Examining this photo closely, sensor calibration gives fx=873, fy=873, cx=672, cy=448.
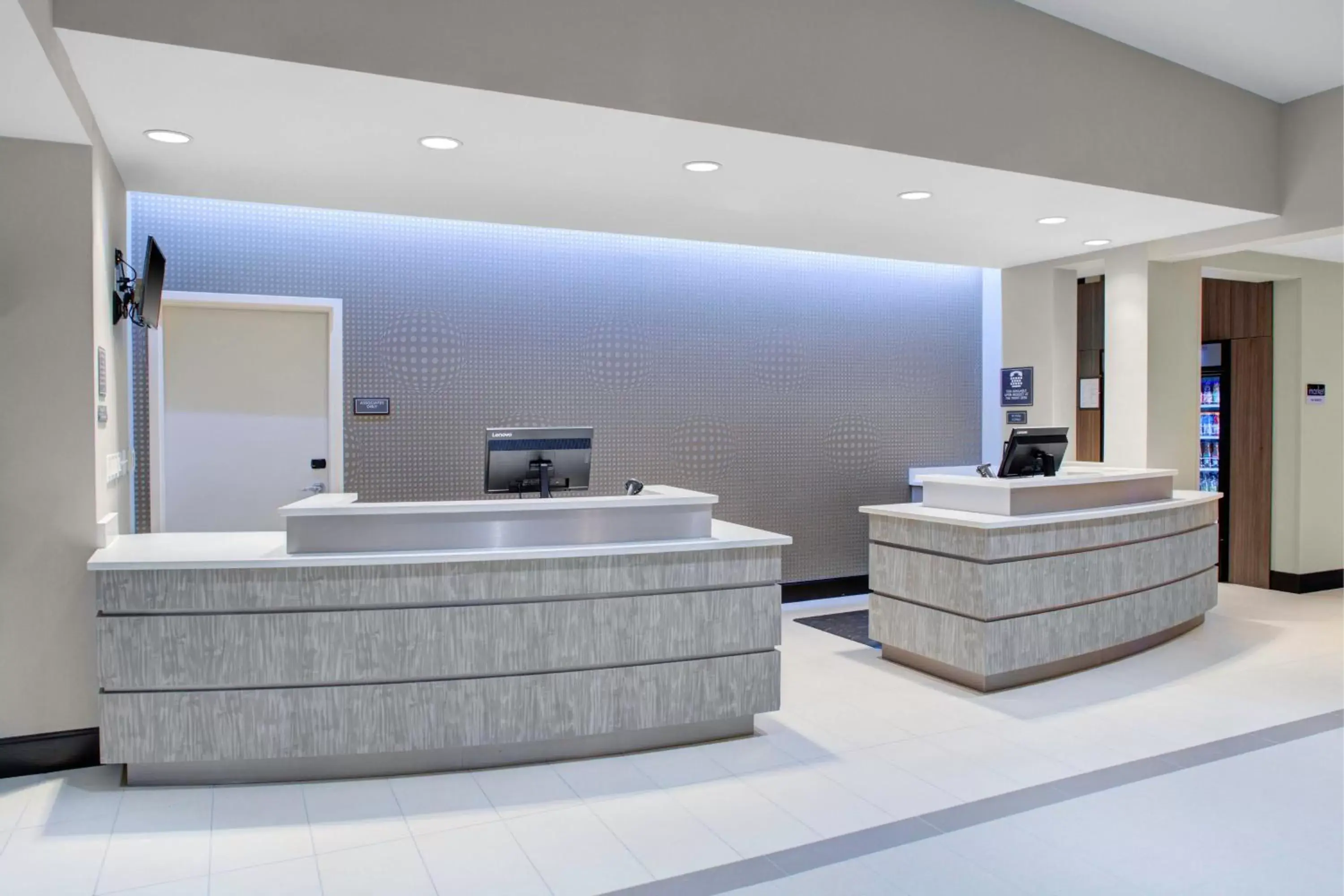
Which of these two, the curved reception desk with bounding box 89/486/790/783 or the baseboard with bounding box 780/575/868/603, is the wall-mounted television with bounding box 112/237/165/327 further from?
the baseboard with bounding box 780/575/868/603

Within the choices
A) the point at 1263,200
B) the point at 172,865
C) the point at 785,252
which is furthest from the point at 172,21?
the point at 1263,200

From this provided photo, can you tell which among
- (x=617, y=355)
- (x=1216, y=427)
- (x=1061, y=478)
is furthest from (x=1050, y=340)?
(x=617, y=355)

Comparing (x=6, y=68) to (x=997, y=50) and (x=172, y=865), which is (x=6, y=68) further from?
(x=997, y=50)

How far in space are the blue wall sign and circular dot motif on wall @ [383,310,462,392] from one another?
4499 mm

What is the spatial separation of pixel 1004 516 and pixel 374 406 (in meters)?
3.95

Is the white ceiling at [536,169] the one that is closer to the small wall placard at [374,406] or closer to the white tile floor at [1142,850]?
the small wall placard at [374,406]

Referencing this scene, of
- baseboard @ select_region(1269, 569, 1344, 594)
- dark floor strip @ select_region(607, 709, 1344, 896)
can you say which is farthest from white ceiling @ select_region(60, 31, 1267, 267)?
baseboard @ select_region(1269, 569, 1344, 594)

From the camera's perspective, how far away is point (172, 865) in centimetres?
284

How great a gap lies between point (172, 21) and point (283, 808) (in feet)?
9.18

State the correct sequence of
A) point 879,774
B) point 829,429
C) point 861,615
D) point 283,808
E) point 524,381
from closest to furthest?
point 283,808 < point 879,774 < point 524,381 < point 861,615 < point 829,429

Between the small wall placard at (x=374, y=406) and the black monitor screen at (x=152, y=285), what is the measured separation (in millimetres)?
1633

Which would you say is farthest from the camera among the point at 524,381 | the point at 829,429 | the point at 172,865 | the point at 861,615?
the point at 829,429

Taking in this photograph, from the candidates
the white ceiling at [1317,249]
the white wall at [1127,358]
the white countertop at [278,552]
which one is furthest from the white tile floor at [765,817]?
the white ceiling at [1317,249]

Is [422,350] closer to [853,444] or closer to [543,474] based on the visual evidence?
[543,474]
